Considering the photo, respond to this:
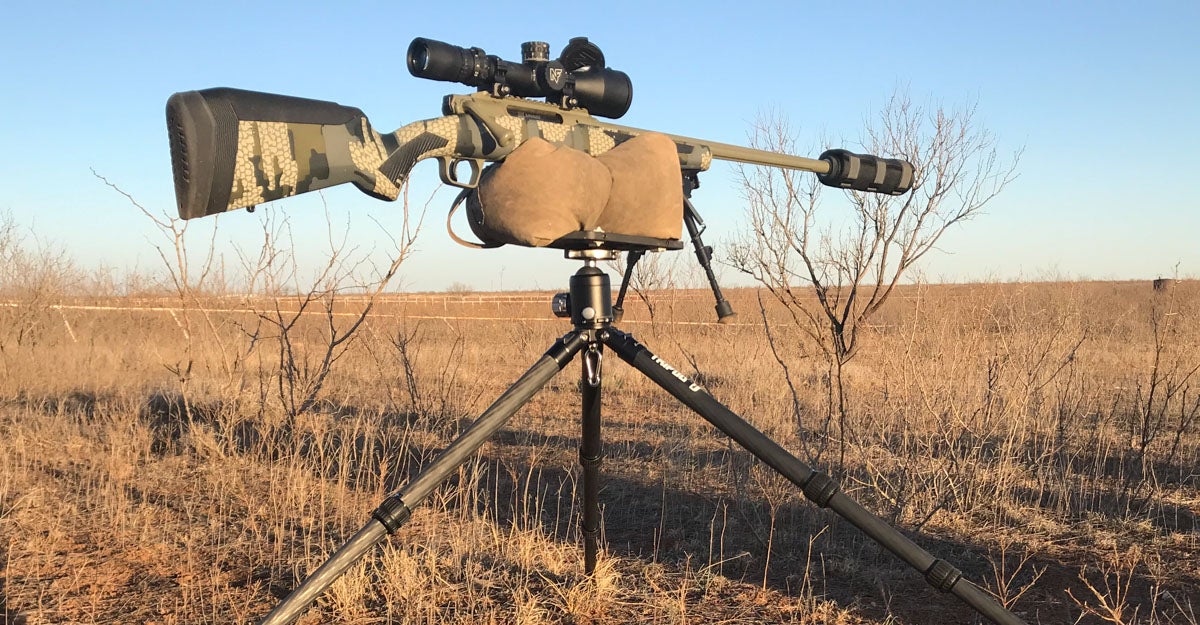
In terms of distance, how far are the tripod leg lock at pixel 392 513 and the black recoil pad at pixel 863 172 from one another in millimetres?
1830

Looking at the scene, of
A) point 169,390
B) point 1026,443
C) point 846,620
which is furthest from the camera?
point 169,390

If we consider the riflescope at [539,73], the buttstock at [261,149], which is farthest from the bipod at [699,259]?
the buttstock at [261,149]

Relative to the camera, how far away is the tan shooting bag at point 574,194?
1733 millimetres

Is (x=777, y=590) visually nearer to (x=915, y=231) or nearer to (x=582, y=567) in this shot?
(x=582, y=567)

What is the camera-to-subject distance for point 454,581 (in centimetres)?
248

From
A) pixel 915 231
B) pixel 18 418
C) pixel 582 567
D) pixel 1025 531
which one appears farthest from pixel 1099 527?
pixel 18 418

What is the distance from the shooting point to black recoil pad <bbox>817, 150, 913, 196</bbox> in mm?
2553

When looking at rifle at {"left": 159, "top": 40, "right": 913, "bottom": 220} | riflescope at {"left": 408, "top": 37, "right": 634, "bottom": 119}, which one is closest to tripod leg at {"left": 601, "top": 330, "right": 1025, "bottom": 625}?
rifle at {"left": 159, "top": 40, "right": 913, "bottom": 220}

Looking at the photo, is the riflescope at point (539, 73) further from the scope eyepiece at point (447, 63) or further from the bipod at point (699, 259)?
the bipod at point (699, 259)

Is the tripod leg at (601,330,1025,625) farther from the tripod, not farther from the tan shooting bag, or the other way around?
the tan shooting bag

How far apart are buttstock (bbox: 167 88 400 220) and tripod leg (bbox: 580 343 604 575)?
0.65 meters

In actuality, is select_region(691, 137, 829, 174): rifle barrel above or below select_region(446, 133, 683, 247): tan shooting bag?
above

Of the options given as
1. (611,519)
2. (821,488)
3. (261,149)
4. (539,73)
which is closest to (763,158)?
(539,73)

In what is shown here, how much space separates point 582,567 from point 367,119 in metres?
1.67
